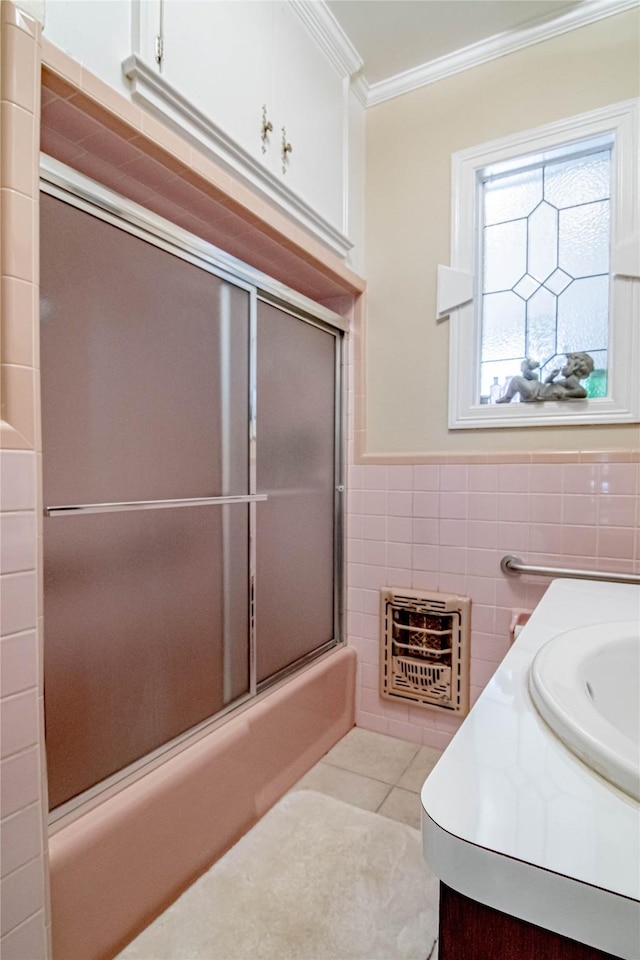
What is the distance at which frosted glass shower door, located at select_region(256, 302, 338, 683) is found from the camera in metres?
1.66

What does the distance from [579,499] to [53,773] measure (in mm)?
1640

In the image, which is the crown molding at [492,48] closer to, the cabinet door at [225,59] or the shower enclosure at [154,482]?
the cabinet door at [225,59]

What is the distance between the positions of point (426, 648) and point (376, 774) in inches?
18.3

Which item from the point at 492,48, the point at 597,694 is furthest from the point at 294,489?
the point at 492,48

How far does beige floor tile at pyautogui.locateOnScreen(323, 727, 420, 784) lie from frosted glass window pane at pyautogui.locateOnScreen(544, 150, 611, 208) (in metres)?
2.07

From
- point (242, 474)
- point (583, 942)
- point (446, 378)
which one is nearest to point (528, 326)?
point (446, 378)

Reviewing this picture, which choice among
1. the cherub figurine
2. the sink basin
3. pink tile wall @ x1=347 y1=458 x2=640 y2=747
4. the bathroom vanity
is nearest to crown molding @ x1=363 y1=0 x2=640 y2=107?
the cherub figurine

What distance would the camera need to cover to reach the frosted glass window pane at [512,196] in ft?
5.91

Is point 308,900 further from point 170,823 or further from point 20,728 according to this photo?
point 20,728

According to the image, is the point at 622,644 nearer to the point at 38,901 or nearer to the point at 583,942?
the point at 583,942

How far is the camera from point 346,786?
65.0 inches

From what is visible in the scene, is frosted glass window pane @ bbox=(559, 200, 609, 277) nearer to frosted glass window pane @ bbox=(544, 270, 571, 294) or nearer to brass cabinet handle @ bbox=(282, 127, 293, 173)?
frosted glass window pane @ bbox=(544, 270, 571, 294)

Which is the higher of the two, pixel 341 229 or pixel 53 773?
pixel 341 229

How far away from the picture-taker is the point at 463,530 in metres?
1.85
